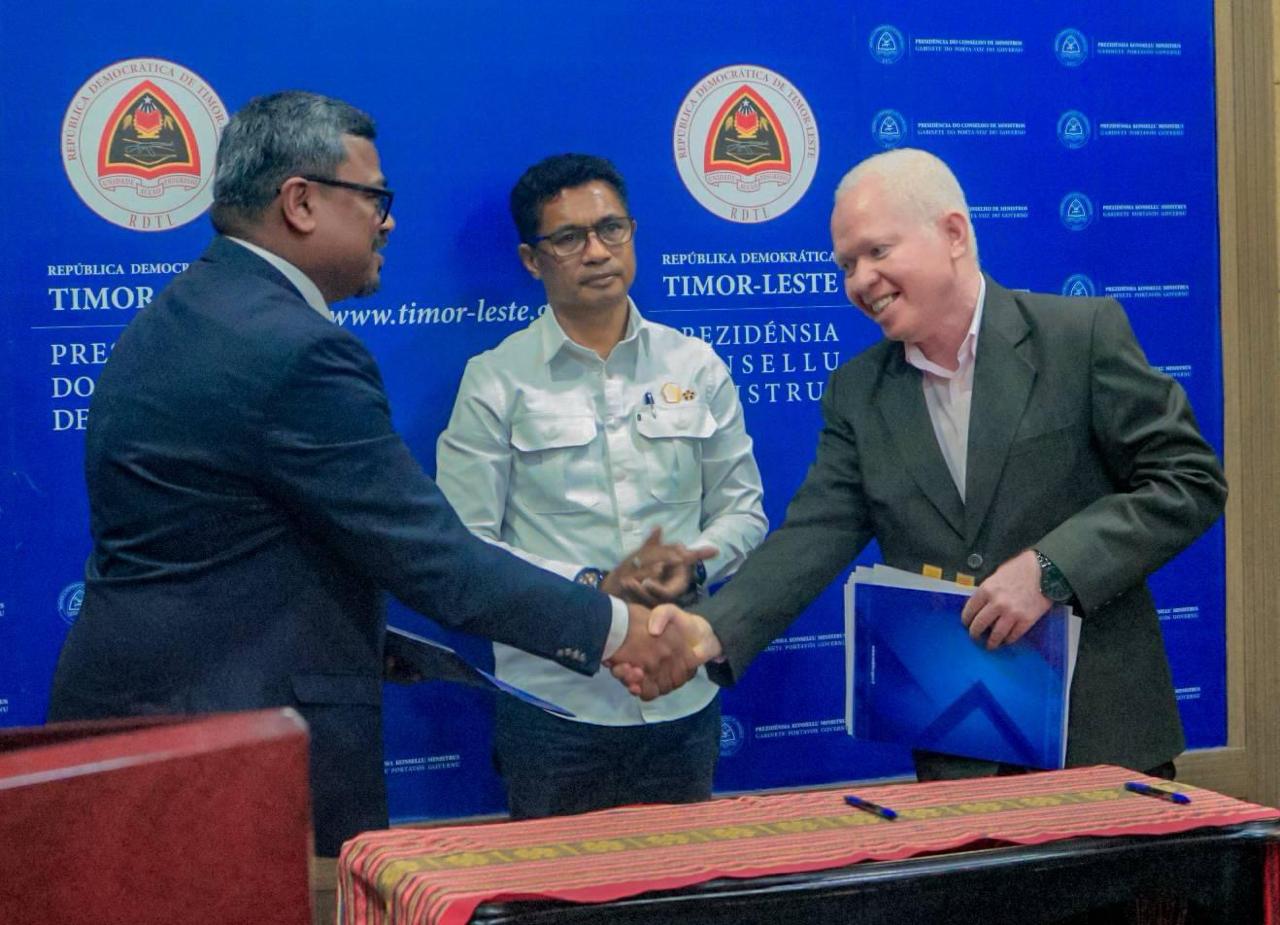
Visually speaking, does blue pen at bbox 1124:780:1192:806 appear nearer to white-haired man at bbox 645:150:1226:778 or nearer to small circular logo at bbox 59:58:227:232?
white-haired man at bbox 645:150:1226:778

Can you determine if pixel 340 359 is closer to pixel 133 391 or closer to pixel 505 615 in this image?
pixel 133 391

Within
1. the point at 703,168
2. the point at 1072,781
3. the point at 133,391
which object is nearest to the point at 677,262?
the point at 703,168

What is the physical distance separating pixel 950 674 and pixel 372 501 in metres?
1.02

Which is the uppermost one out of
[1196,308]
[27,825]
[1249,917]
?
[1196,308]

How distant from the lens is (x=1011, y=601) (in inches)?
95.5

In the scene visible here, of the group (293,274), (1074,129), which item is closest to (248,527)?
(293,274)

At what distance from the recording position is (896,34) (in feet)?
12.6

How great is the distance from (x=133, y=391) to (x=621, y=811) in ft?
3.64

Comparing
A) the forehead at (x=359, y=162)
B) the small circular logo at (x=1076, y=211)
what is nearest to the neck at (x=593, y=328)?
the forehead at (x=359, y=162)

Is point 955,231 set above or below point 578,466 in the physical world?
above

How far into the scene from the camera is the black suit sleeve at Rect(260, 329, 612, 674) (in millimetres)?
2350

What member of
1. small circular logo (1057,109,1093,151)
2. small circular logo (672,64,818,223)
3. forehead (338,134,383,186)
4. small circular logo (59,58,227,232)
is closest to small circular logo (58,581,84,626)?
small circular logo (59,58,227,232)

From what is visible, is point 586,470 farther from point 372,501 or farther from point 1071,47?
point 1071,47

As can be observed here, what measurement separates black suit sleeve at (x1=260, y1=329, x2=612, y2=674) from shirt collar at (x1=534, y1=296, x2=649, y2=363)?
34.3 inches
